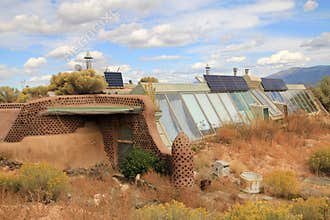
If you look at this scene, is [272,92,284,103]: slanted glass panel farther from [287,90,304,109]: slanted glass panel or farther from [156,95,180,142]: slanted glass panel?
[156,95,180,142]: slanted glass panel

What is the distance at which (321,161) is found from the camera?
12.5 metres

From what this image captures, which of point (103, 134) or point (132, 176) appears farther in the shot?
point (103, 134)

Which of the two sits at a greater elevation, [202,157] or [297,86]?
[297,86]

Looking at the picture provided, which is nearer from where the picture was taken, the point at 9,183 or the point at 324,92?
the point at 9,183

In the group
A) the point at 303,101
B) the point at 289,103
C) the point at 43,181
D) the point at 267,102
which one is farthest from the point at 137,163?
the point at 303,101

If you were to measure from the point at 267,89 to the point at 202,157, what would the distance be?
12.8 m

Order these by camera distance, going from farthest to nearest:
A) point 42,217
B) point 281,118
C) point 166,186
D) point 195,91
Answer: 1. point 281,118
2. point 195,91
3. point 166,186
4. point 42,217

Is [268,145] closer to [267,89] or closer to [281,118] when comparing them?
[281,118]

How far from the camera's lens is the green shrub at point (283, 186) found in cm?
1005

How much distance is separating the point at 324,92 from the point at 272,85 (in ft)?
15.7

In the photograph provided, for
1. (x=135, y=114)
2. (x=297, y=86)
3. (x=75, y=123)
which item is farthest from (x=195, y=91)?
(x=297, y=86)

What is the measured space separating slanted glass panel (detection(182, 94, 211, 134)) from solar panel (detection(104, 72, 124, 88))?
22.8 ft

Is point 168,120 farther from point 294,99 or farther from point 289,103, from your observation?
point 294,99

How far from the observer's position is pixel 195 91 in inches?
651
